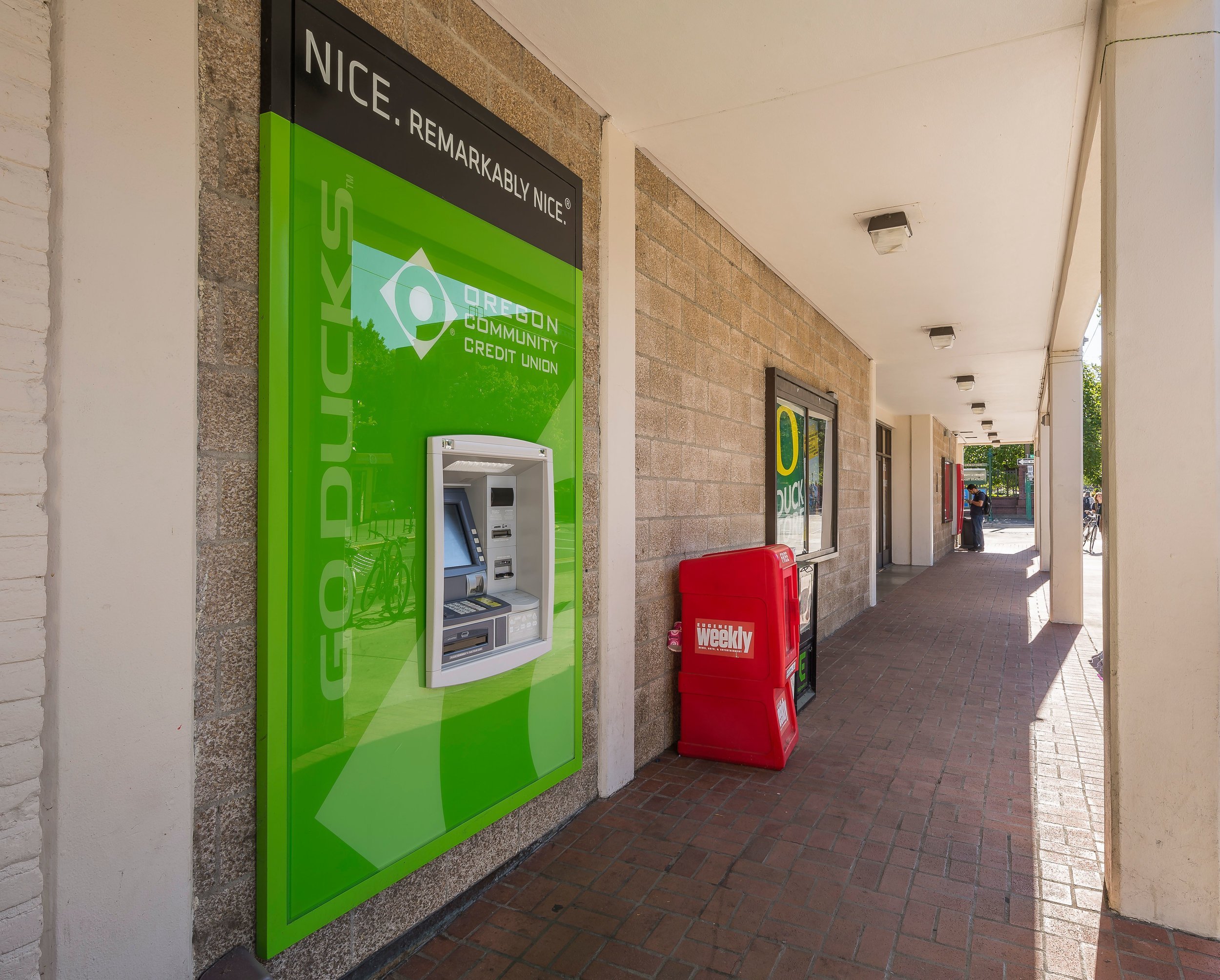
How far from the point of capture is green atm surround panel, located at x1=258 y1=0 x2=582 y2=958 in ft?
5.71

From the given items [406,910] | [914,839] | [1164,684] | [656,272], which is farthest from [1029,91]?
[406,910]

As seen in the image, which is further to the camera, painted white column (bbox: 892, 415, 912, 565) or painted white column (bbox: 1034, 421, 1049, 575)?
painted white column (bbox: 892, 415, 912, 565)

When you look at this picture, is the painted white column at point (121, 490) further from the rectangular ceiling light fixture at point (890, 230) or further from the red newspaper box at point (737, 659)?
the rectangular ceiling light fixture at point (890, 230)

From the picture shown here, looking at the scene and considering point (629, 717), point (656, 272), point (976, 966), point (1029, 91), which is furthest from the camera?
point (656, 272)

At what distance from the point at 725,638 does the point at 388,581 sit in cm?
208

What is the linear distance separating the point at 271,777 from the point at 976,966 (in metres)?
2.06

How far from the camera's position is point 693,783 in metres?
3.41

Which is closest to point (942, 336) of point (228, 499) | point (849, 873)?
point (849, 873)

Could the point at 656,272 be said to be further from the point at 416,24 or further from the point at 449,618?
the point at 449,618

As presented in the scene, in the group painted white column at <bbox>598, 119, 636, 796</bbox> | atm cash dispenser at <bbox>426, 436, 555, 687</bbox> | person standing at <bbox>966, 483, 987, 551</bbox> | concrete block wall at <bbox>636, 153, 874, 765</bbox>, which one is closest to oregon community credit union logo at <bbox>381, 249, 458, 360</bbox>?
atm cash dispenser at <bbox>426, 436, 555, 687</bbox>

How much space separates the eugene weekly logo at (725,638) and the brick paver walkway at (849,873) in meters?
0.59

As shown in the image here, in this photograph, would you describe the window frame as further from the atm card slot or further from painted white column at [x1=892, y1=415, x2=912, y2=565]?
painted white column at [x1=892, y1=415, x2=912, y2=565]

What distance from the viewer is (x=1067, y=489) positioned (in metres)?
7.72

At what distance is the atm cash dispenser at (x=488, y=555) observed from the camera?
7.03 feet
